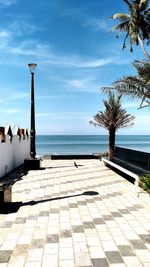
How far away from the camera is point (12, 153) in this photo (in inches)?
606

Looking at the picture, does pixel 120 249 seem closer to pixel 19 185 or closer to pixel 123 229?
pixel 123 229

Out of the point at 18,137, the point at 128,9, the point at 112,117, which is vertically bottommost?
the point at 18,137

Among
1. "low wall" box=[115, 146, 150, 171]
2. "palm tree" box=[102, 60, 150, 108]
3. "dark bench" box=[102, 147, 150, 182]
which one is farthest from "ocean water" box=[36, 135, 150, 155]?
"palm tree" box=[102, 60, 150, 108]

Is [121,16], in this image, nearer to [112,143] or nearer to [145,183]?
[112,143]

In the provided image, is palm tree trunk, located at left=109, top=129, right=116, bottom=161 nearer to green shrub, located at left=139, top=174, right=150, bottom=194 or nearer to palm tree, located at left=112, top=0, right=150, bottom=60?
palm tree, located at left=112, top=0, right=150, bottom=60

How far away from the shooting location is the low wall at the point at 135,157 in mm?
11443

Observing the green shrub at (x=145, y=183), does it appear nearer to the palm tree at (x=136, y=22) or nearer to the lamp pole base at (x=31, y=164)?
the lamp pole base at (x=31, y=164)

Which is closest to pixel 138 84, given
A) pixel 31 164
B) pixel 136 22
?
pixel 31 164

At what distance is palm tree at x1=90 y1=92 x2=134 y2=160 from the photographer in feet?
59.0

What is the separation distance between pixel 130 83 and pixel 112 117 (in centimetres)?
739

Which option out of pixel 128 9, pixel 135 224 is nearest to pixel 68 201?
pixel 135 224

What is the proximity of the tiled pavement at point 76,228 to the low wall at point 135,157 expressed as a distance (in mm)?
1766

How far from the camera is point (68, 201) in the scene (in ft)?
26.7

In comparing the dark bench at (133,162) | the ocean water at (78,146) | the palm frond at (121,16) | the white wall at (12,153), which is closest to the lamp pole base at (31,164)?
the white wall at (12,153)
